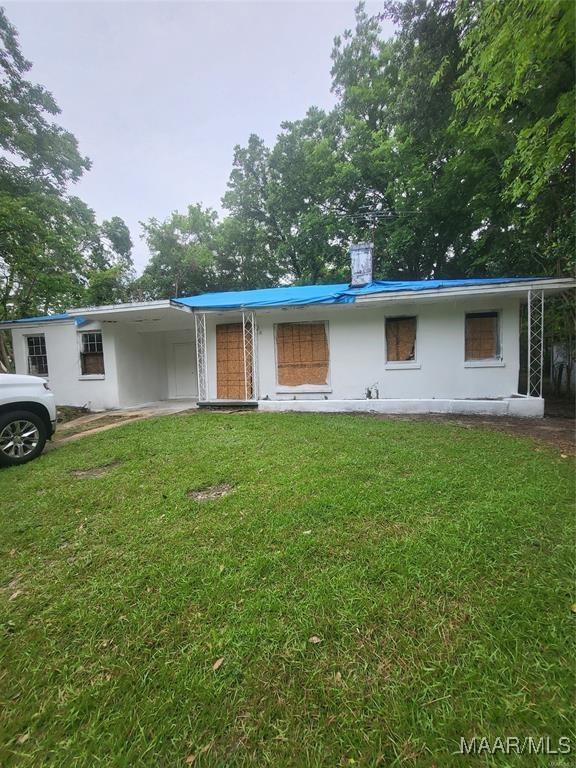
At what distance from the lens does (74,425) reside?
733 centimetres

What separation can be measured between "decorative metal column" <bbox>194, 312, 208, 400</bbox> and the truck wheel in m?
4.08

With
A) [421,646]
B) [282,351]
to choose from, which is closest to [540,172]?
[282,351]

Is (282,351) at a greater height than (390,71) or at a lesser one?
lesser

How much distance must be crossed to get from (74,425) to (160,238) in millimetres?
16222

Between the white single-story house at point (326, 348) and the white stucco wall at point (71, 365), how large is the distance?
1.3 inches

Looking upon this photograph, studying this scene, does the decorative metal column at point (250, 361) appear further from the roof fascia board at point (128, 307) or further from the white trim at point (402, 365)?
the white trim at point (402, 365)

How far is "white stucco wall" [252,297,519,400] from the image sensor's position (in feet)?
24.7

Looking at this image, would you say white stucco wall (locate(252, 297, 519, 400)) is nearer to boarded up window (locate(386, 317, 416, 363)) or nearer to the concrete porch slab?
boarded up window (locate(386, 317, 416, 363))

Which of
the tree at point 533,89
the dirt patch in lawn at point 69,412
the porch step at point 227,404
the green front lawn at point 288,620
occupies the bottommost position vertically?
the green front lawn at point 288,620

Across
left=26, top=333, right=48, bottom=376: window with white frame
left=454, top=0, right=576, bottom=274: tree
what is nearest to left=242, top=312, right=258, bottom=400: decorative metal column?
left=454, top=0, right=576, bottom=274: tree

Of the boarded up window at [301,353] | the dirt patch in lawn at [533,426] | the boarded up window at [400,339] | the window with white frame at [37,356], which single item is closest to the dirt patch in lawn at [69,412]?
the window with white frame at [37,356]

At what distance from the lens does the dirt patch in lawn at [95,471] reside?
3.99 metres

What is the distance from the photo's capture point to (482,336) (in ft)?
25.2

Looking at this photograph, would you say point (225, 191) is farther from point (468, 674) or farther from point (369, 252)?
point (468, 674)
